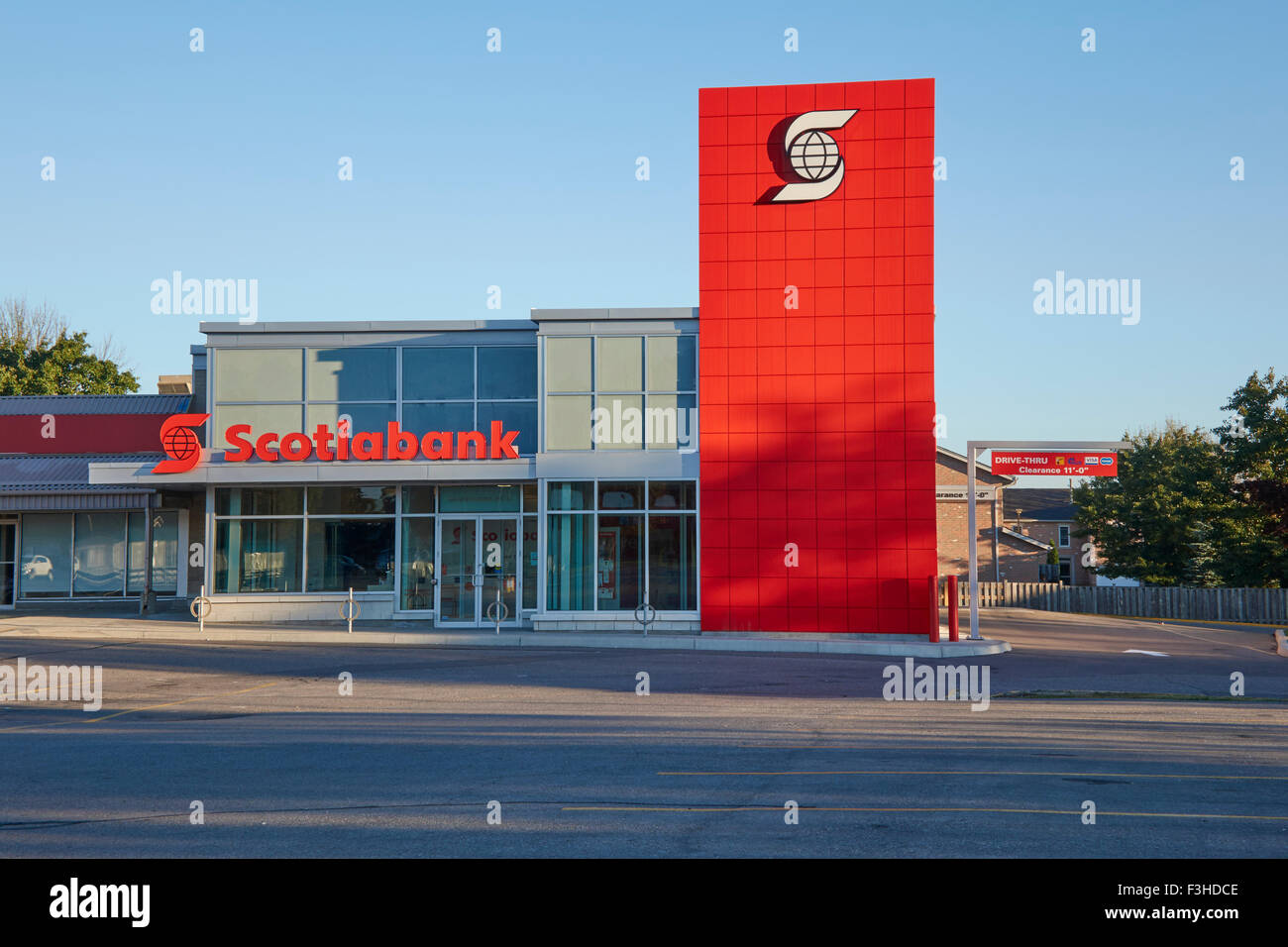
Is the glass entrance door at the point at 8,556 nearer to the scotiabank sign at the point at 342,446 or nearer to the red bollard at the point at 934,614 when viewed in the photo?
the scotiabank sign at the point at 342,446

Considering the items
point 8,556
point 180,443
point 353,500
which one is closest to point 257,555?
point 353,500

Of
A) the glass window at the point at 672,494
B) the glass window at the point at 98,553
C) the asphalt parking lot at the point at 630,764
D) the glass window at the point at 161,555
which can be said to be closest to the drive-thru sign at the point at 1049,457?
the asphalt parking lot at the point at 630,764

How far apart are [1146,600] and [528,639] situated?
1081 inches

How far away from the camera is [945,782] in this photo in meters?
8.98

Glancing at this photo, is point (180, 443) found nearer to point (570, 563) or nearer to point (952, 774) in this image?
point (570, 563)

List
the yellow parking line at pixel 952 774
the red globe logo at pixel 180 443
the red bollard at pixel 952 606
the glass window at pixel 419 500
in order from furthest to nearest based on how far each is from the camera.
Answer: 1. the glass window at pixel 419 500
2. the red globe logo at pixel 180 443
3. the red bollard at pixel 952 606
4. the yellow parking line at pixel 952 774

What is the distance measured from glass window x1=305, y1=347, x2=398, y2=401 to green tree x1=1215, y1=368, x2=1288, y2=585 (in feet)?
103

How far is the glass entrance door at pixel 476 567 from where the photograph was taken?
25.6 metres

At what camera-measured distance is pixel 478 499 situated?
25906mm

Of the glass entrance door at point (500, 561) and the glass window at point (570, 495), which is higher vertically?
the glass window at point (570, 495)

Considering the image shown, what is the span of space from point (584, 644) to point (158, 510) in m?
13.8

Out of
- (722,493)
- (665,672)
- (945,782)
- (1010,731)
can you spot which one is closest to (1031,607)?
(722,493)

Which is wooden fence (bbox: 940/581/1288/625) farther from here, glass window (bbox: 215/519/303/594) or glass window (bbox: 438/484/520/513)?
glass window (bbox: 215/519/303/594)

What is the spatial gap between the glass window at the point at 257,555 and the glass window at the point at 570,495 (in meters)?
6.18
